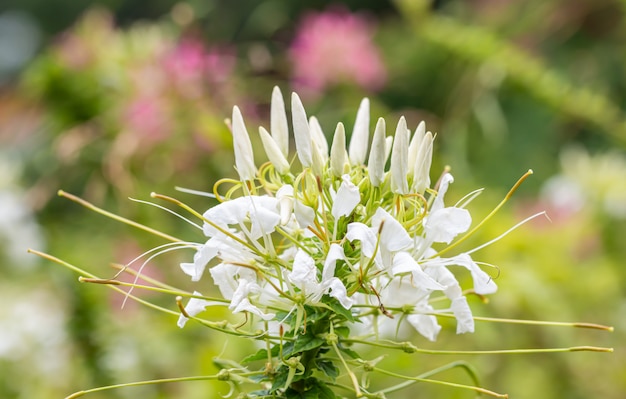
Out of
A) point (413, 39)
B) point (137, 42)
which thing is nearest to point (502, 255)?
point (137, 42)

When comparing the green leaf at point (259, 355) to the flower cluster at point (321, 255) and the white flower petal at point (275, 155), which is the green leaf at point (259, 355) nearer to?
the flower cluster at point (321, 255)

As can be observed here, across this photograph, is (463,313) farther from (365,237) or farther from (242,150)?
(242,150)

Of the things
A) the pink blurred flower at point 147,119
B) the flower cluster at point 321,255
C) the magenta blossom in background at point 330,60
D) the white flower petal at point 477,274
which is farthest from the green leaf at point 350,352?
the magenta blossom in background at point 330,60

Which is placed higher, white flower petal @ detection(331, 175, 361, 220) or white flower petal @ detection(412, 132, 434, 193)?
white flower petal @ detection(412, 132, 434, 193)

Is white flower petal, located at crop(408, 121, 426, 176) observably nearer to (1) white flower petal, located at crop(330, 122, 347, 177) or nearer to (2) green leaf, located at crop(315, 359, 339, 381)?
(1) white flower petal, located at crop(330, 122, 347, 177)

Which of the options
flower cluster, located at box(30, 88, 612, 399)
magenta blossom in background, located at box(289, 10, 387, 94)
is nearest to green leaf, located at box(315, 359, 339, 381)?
flower cluster, located at box(30, 88, 612, 399)

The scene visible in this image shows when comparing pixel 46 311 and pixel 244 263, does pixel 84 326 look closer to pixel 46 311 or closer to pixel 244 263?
pixel 46 311

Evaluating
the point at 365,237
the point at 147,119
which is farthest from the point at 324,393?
the point at 147,119
